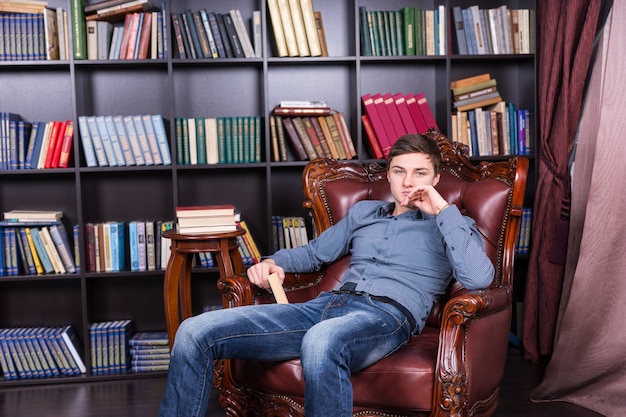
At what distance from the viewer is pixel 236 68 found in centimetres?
392

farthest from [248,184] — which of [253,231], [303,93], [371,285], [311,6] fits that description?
[371,285]

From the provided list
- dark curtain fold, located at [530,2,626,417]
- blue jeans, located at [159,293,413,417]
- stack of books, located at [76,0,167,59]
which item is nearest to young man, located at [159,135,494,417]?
blue jeans, located at [159,293,413,417]

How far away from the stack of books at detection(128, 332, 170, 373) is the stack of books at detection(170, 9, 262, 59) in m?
1.40

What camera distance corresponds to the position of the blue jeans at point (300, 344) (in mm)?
2105

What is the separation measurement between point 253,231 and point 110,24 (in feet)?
4.17

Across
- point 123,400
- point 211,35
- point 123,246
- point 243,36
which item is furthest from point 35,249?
point 243,36

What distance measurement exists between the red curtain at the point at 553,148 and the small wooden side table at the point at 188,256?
1.47 meters

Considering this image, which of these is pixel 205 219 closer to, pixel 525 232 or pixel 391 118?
pixel 391 118

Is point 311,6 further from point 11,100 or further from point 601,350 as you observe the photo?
point 601,350

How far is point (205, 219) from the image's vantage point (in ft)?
10.3

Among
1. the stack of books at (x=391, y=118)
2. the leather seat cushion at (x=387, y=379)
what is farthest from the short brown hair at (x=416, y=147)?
the stack of books at (x=391, y=118)

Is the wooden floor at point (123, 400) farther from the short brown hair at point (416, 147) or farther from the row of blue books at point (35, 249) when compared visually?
the short brown hair at point (416, 147)

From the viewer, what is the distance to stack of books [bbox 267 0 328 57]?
3604 mm

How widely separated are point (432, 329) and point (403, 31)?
1.68 metres
